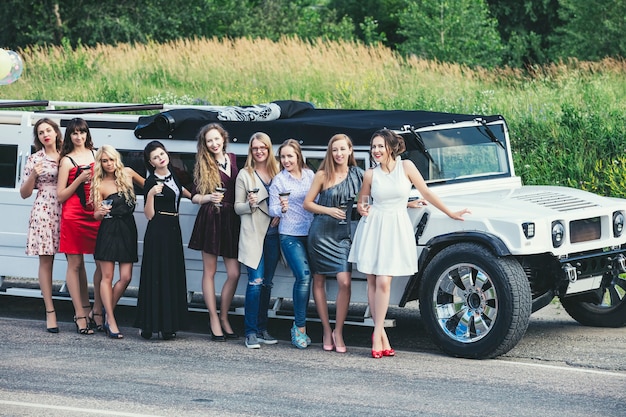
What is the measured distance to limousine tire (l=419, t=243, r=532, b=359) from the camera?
9320 millimetres

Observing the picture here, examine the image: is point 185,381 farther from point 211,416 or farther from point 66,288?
point 66,288

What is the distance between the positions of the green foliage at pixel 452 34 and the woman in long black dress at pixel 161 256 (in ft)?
79.4

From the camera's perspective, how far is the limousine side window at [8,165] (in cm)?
1173

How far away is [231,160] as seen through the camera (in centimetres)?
1053

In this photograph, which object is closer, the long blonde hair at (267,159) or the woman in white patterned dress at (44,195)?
the long blonde hair at (267,159)

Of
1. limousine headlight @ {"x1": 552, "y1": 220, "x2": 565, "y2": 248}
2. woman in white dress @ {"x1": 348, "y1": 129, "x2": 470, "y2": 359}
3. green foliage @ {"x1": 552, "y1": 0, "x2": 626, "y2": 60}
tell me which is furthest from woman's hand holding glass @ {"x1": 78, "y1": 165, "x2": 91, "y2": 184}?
green foliage @ {"x1": 552, "y1": 0, "x2": 626, "y2": 60}

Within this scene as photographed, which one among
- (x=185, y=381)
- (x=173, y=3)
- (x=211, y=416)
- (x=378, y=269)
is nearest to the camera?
(x=211, y=416)

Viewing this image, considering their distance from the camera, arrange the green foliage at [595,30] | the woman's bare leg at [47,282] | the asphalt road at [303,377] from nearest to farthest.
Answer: the asphalt road at [303,377] → the woman's bare leg at [47,282] → the green foliage at [595,30]

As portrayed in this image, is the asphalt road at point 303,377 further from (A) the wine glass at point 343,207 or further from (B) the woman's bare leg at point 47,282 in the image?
(A) the wine glass at point 343,207

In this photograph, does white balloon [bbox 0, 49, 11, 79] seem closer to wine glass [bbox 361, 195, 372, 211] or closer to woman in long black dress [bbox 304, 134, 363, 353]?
woman in long black dress [bbox 304, 134, 363, 353]

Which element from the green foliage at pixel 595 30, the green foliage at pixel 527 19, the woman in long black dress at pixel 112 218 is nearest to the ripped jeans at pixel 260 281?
the woman in long black dress at pixel 112 218

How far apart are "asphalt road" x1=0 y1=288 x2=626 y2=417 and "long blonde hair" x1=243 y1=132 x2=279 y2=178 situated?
1.50 metres

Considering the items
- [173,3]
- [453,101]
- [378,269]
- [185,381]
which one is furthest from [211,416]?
[173,3]

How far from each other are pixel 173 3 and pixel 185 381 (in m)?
35.9
